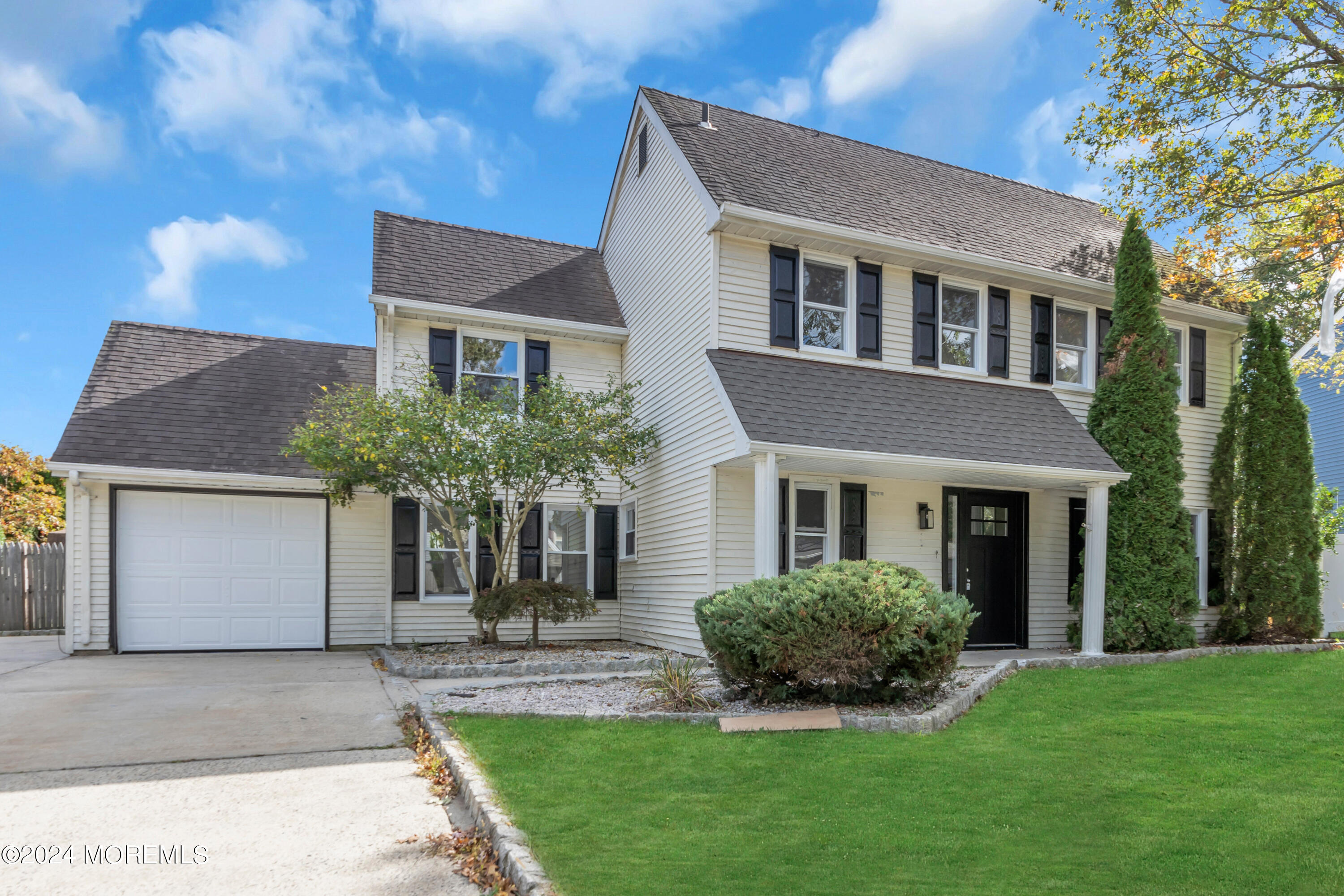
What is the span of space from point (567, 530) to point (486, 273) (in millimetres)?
4353

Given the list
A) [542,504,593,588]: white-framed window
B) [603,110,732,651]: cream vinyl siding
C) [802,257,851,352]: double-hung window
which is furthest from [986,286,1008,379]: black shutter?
[542,504,593,588]: white-framed window

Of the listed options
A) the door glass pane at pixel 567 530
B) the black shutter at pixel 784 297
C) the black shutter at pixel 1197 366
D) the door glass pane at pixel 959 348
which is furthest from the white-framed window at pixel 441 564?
the black shutter at pixel 1197 366

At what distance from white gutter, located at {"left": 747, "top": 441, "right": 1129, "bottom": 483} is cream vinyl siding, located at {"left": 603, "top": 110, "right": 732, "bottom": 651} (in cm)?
82

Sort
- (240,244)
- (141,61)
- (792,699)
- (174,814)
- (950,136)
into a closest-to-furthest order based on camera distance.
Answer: (174,814) → (792,699) → (141,61) → (950,136) → (240,244)

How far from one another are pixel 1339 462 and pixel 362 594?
22398 millimetres

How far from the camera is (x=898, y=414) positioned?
10094 millimetres

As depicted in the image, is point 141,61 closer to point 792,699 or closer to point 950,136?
point 792,699

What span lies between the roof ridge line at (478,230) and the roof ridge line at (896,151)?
128 inches

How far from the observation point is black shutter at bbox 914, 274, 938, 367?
11.3m

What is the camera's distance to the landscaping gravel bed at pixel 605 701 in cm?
657

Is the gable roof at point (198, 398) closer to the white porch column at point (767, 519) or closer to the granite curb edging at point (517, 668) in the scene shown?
the granite curb edging at point (517, 668)

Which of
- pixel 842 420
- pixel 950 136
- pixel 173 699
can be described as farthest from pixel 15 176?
pixel 950 136

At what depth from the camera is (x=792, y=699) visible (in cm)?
679

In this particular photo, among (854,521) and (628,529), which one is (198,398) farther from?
(854,521)
